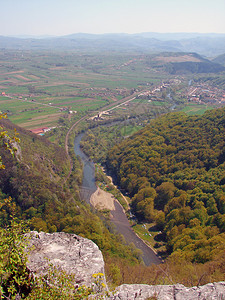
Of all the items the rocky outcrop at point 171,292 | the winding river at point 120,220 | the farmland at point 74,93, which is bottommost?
the winding river at point 120,220

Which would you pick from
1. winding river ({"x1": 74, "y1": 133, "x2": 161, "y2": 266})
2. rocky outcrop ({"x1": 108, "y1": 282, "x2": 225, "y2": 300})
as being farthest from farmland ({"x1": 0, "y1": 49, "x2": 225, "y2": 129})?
rocky outcrop ({"x1": 108, "y1": 282, "x2": 225, "y2": 300})

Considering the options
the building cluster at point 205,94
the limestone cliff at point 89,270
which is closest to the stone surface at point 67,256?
the limestone cliff at point 89,270

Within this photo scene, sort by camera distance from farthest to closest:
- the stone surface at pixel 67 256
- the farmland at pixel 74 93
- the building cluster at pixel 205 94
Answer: the building cluster at pixel 205 94 → the farmland at pixel 74 93 → the stone surface at pixel 67 256

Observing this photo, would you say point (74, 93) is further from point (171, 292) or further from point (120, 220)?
point (171, 292)

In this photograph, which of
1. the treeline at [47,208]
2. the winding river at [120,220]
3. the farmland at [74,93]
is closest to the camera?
the treeline at [47,208]

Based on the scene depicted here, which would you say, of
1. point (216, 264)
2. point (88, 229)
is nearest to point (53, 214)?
point (88, 229)

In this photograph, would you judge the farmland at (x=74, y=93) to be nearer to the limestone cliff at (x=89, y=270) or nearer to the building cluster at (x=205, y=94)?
the building cluster at (x=205, y=94)

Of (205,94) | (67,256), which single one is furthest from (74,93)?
(67,256)

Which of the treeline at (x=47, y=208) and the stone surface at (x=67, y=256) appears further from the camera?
the treeline at (x=47, y=208)
